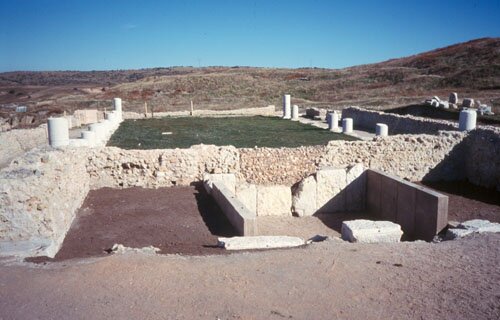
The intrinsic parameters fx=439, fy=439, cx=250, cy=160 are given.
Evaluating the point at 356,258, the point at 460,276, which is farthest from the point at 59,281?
the point at 460,276

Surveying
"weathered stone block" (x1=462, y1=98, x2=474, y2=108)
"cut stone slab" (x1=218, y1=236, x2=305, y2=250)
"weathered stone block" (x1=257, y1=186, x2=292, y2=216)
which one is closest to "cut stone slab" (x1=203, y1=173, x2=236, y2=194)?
"weathered stone block" (x1=257, y1=186, x2=292, y2=216)

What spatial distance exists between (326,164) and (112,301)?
9545 mm

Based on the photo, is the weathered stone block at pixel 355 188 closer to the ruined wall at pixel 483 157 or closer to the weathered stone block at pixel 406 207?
the weathered stone block at pixel 406 207

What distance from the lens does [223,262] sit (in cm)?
599

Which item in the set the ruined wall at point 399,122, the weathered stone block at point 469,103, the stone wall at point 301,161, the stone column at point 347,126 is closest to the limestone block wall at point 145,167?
the stone wall at point 301,161

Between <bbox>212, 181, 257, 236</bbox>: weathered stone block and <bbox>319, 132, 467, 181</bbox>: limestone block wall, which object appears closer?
<bbox>212, 181, 257, 236</bbox>: weathered stone block

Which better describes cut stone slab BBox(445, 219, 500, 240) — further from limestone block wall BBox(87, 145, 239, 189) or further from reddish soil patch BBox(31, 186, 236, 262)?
limestone block wall BBox(87, 145, 239, 189)

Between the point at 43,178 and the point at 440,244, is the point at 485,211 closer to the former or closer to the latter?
the point at 440,244

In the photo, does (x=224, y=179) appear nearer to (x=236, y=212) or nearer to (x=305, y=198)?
(x=305, y=198)

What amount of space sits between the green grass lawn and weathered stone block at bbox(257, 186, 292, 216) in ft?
14.6

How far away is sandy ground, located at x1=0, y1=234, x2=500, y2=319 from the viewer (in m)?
4.58

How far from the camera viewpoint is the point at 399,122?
20.0 metres

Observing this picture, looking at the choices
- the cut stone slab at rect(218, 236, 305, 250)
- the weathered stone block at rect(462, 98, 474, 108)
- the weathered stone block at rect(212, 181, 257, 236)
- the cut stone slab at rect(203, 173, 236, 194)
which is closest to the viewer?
the cut stone slab at rect(218, 236, 305, 250)

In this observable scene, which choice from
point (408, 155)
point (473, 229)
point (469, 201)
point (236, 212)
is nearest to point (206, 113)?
point (408, 155)
